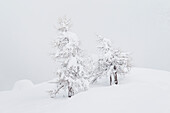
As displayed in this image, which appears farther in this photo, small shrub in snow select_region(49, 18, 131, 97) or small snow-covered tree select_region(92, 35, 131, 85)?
small snow-covered tree select_region(92, 35, 131, 85)

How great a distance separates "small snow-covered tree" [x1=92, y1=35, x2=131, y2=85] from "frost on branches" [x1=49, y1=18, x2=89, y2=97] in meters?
6.98

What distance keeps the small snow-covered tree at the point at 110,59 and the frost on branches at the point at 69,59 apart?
698 centimetres

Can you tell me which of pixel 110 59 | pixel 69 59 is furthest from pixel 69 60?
pixel 110 59

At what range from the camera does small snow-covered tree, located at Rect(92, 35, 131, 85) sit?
1332 inches

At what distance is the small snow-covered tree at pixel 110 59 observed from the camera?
33844 mm

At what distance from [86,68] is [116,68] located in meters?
7.87

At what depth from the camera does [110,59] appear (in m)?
33.8

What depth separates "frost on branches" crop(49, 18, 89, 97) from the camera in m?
26.9

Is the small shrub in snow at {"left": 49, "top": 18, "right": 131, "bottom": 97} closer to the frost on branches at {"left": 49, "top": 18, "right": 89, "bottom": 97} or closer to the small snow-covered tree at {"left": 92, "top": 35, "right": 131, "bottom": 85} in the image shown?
the frost on branches at {"left": 49, "top": 18, "right": 89, "bottom": 97}

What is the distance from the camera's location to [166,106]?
962 cm

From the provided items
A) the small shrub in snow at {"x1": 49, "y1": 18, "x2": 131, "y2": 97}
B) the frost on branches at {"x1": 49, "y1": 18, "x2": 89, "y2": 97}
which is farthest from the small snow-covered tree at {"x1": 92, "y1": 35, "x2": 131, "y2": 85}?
the frost on branches at {"x1": 49, "y1": 18, "x2": 89, "y2": 97}

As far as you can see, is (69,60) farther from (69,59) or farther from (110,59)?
(110,59)

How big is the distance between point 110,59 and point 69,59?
8814 mm

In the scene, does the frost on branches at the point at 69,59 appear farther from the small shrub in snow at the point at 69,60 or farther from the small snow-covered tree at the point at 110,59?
the small snow-covered tree at the point at 110,59
